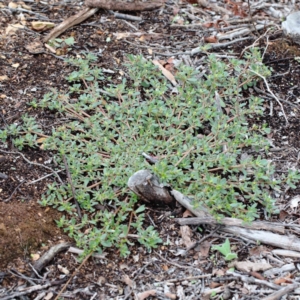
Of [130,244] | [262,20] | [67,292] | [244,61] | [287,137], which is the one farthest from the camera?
[262,20]

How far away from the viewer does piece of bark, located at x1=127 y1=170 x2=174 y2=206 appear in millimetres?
2884

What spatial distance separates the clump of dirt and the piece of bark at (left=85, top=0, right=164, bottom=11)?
2.16 meters

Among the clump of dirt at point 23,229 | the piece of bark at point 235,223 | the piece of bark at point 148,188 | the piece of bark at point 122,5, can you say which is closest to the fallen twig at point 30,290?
the clump of dirt at point 23,229

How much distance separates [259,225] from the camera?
9.50 feet

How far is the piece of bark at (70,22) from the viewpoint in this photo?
13.6ft

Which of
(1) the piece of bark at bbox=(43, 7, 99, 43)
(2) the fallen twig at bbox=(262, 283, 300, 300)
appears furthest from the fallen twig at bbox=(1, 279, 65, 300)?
(1) the piece of bark at bbox=(43, 7, 99, 43)

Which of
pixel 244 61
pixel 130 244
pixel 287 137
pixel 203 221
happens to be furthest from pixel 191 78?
pixel 130 244

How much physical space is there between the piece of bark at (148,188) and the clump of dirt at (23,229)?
450 millimetres

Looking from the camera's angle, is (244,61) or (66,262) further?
(244,61)

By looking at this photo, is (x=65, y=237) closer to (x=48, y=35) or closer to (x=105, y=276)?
(x=105, y=276)

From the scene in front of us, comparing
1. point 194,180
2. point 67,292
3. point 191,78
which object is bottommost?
point 67,292

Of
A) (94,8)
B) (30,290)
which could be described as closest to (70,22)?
(94,8)

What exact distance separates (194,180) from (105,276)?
778mm

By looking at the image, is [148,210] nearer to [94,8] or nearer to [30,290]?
[30,290]
